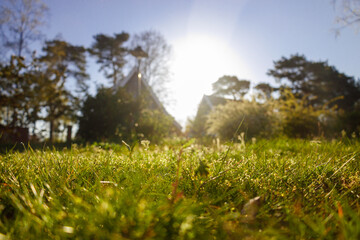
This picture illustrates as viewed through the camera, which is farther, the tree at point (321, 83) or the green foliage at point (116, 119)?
the tree at point (321, 83)

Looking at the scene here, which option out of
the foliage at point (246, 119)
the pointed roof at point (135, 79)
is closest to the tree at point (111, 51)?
the pointed roof at point (135, 79)

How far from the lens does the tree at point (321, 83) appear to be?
32938 millimetres

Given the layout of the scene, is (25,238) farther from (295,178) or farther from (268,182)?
(295,178)

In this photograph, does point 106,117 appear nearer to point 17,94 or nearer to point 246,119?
point 17,94

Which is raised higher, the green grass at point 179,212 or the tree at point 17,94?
the tree at point 17,94

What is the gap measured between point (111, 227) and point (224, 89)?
36.9 meters

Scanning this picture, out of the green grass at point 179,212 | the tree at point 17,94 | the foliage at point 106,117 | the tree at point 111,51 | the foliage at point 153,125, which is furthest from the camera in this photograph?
the tree at point 111,51

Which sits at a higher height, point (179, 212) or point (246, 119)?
point (246, 119)

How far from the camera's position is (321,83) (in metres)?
32.8

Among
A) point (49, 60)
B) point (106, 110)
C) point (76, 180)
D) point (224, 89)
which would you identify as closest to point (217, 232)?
point (76, 180)

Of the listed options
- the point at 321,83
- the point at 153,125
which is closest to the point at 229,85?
the point at 321,83

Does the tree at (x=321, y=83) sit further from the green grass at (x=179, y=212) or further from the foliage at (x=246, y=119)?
the green grass at (x=179, y=212)

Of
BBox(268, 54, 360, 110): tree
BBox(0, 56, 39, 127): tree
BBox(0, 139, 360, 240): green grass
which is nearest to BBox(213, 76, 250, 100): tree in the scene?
BBox(268, 54, 360, 110): tree

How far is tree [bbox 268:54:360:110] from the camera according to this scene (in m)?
32.9
